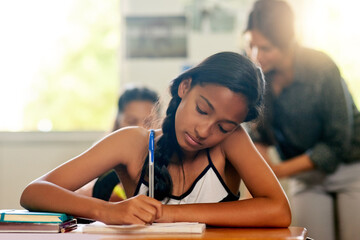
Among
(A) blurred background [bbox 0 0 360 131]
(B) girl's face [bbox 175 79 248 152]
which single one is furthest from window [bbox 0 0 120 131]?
(B) girl's face [bbox 175 79 248 152]

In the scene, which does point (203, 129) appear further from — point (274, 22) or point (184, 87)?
point (274, 22)

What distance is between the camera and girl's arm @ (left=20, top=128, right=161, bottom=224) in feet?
4.08

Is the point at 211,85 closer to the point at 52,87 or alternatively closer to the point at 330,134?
the point at 330,134

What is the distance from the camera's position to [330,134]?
2.47 metres

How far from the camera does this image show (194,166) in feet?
5.21

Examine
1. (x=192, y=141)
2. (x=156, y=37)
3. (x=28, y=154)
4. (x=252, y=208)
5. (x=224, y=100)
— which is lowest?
(x=28, y=154)

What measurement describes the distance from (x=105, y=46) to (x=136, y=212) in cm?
258

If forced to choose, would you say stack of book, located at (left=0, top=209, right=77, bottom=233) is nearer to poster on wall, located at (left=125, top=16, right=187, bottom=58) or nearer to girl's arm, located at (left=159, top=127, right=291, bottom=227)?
girl's arm, located at (left=159, top=127, right=291, bottom=227)

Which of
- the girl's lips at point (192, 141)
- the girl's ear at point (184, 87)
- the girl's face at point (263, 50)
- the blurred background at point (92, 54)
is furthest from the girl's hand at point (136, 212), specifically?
the blurred background at point (92, 54)

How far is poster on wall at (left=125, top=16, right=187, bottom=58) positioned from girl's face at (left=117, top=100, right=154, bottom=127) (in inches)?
34.8

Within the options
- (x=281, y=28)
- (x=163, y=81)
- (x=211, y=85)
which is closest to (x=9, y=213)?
(x=211, y=85)

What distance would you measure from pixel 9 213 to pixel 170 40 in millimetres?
2462

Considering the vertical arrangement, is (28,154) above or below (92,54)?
below

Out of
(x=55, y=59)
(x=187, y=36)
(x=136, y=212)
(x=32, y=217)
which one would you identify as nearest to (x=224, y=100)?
(x=136, y=212)
